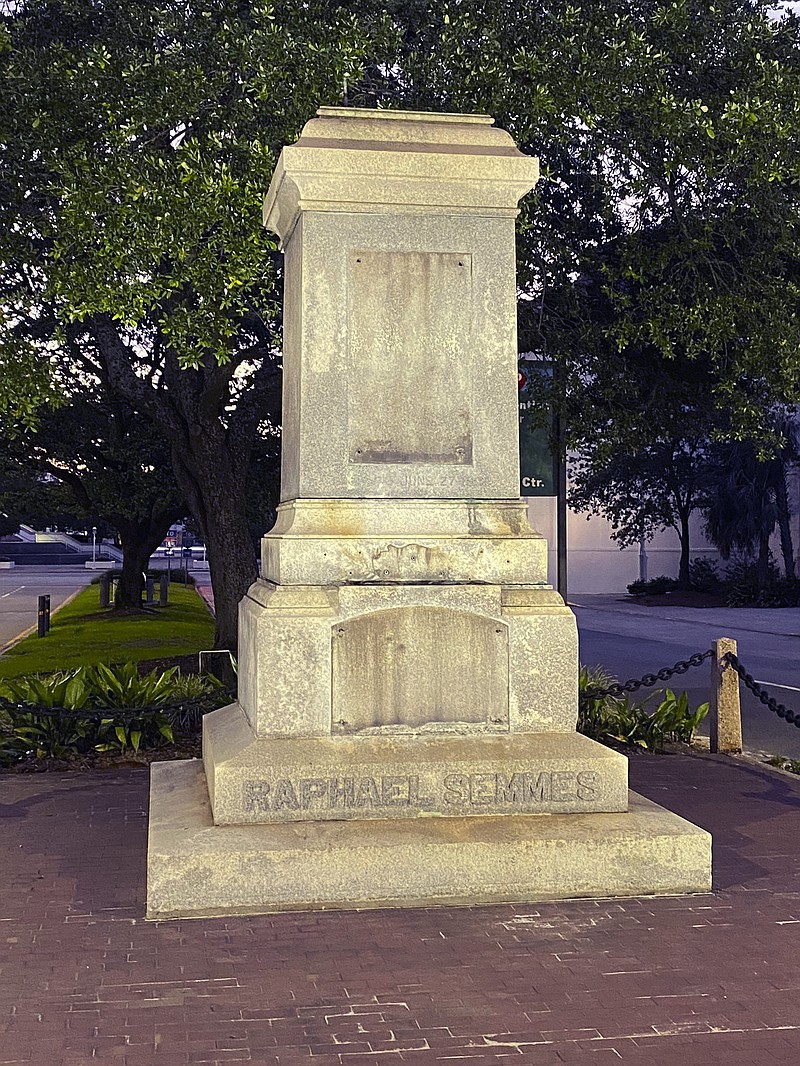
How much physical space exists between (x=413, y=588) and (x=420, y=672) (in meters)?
0.46

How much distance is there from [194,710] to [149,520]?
2114 cm

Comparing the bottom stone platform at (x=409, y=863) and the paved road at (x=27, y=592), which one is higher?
the bottom stone platform at (x=409, y=863)

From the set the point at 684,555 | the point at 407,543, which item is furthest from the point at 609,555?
the point at 407,543

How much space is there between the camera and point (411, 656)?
6.73 m

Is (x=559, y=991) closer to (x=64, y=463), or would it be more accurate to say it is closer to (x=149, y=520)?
(x=64, y=463)

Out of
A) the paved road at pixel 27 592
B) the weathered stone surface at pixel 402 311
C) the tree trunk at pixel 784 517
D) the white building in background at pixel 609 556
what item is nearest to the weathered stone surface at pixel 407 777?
the weathered stone surface at pixel 402 311

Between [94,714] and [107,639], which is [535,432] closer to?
[94,714]

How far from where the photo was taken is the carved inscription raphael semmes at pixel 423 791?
20.8 ft

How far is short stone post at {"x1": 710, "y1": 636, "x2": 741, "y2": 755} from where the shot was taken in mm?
11586

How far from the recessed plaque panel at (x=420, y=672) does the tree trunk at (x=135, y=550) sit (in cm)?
2611

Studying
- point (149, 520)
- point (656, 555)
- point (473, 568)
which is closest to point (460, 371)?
point (473, 568)

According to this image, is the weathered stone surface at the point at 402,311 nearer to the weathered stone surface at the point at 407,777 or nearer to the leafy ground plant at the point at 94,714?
the weathered stone surface at the point at 407,777

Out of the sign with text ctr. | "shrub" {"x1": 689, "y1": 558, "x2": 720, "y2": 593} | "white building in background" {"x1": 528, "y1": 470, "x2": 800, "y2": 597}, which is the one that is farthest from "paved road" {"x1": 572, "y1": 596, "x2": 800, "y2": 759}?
"white building in background" {"x1": 528, "y1": 470, "x2": 800, "y2": 597}

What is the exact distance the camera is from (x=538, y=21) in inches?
451
